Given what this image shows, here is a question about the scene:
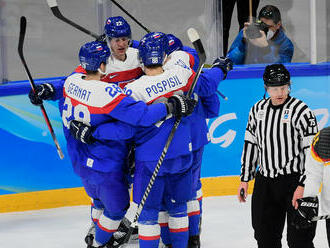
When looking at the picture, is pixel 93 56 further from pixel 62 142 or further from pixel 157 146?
pixel 62 142

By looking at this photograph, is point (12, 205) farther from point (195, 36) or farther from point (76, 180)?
point (195, 36)

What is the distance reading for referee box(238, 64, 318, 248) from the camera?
3.16 metres

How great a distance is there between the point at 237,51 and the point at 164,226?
2087 millimetres

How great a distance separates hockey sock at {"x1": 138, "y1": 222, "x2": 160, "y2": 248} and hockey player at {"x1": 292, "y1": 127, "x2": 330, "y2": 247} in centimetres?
89

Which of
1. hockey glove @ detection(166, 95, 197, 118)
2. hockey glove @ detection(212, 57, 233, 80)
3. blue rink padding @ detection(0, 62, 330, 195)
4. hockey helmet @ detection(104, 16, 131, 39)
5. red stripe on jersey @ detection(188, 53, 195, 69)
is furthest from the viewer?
blue rink padding @ detection(0, 62, 330, 195)

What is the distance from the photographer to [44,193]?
16.8ft

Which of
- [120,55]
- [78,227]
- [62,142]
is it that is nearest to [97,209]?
[78,227]

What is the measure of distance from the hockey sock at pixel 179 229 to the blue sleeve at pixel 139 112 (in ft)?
1.87

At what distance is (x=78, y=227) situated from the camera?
466 cm

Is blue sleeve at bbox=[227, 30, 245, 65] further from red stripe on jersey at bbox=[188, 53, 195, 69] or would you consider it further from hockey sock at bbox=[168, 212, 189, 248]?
hockey sock at bbox=[168, 212, 189, 248]

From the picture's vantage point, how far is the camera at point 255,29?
554 cm

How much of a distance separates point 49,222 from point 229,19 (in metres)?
2.15

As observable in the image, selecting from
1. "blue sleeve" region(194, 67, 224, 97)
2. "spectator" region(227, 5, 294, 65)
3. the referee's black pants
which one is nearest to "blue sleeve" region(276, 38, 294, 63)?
"spectator" region(227, 5, 294, 65)

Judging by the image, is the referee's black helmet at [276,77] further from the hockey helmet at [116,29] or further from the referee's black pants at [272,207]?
the hockey helmet at [116,29]
